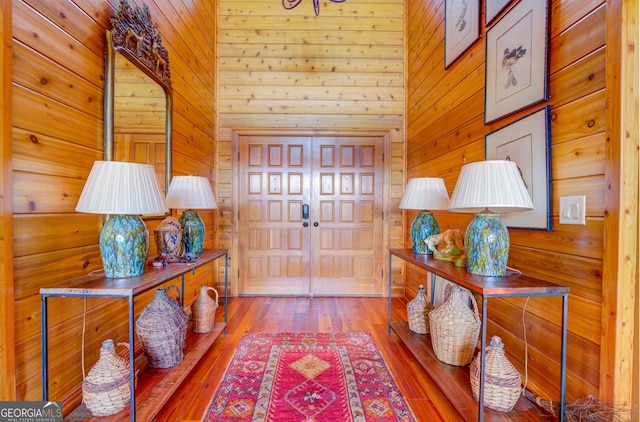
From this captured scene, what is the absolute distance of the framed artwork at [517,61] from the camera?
154 centimetres

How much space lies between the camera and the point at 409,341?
2.12 metres

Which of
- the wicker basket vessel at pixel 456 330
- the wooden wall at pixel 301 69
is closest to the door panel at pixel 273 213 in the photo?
the wooden wall at pixel 301 69

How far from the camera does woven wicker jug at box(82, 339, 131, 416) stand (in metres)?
1.32

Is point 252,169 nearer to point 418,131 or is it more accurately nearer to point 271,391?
point 418,131

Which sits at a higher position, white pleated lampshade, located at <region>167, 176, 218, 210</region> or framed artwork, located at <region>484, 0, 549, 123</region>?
framed artwork, located at <region>484, 0, 549, 123</region>

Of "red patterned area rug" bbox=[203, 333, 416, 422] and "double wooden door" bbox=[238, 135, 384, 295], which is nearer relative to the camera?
"red patterned area rug" bbox=[203, 333, 416, 422]

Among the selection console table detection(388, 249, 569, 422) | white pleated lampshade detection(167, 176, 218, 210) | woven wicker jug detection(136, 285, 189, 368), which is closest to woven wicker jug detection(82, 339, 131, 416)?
woven wicker jug detection(136, 285, 189, 368)

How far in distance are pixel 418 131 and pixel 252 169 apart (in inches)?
78.9

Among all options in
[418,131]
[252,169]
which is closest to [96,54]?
[252,169]

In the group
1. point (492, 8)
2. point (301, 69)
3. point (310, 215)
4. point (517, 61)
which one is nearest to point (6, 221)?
point (517, 61)

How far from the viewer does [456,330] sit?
1739 mm

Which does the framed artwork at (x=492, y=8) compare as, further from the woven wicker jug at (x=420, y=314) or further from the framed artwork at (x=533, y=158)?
the woven wicker jug at (x=420, y=314)

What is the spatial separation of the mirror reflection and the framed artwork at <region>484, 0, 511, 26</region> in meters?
2.39

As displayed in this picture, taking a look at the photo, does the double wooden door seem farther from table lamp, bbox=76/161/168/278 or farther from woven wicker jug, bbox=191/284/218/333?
table lamp, bbox=76/161/168/278
